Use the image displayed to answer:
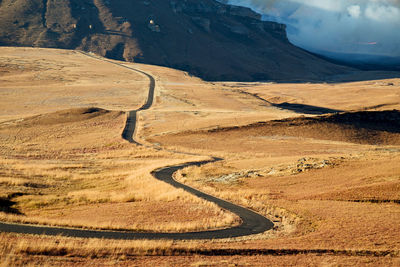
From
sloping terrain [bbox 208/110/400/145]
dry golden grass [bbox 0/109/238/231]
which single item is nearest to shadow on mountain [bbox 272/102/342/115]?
sloping terrain [bbox 208/110/400/145]

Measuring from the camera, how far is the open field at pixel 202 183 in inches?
483

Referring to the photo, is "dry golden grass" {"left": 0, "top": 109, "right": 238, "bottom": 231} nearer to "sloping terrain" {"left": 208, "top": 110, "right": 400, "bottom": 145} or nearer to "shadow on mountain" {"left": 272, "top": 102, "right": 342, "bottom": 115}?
"sloping terrain" {"left": 208, "top": 110, "right": 400, "bottom": 145}

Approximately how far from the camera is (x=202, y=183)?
84.9 ft

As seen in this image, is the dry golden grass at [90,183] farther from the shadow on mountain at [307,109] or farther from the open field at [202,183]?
the shadow on mountain at [307,109]

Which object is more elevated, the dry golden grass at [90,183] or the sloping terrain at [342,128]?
the sloping terrain at [342,128]

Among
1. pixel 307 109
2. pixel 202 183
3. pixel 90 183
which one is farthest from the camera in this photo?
pixel 307 109

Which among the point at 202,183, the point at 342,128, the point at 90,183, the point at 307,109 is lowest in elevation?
the point at 90,183

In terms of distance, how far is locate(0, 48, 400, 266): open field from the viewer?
12.3 meters

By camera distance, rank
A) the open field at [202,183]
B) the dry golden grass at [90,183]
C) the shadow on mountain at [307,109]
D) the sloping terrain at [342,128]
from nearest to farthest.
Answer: the open field at [202,183]
the dry golden grass at [90,183]
the sloping terrain at [342,128]
the shadow on mountain at [307,109]

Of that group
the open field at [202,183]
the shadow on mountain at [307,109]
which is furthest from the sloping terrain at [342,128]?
the shadow on mountain at [307,109]

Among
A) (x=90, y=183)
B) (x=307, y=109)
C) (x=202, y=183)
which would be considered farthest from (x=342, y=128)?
(x=307, y=109)

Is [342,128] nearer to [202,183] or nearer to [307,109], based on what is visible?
[202,183]

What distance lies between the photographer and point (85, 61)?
140 m

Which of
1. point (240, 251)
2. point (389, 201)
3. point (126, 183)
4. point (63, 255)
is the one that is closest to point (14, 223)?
point (63, 255)
